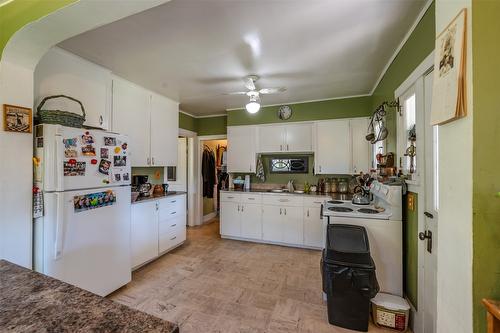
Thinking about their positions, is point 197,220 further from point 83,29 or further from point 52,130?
point 83,29

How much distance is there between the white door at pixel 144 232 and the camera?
273 centimetres

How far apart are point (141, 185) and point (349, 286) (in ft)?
9.83

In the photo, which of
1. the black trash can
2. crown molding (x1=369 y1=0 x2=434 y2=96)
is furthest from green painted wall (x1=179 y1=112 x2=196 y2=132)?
the black trash can

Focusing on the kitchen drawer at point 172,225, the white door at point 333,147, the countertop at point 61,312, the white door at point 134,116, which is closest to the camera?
the countertop at point 61,312

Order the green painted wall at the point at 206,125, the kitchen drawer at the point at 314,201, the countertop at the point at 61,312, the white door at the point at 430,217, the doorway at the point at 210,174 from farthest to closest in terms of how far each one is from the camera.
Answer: the doorway at the point at 210,174 < the green painted wall at the point at 206,125 < the kitchen drawer at the point at 314,201 < the white door at the point at 430,217 < the countertop at the point at 61,312

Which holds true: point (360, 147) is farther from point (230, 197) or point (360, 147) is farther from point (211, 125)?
point (211, 125)

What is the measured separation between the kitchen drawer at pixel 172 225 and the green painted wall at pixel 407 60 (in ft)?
10.3

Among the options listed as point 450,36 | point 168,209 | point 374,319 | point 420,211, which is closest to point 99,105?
point 168,209

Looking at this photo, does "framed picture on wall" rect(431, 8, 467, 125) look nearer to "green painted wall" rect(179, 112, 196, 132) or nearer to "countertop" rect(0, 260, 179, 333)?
"countertop" rect(0, 260, 179, 333)

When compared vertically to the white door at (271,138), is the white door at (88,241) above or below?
→ below

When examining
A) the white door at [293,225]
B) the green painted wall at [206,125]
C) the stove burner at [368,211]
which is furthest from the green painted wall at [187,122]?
the stove burner at [368,211]

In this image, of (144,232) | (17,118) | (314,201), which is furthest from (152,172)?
(314,201)

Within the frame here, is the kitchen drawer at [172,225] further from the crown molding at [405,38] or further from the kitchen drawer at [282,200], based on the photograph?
the crown molding at [405,38]

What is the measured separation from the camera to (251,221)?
388cm
